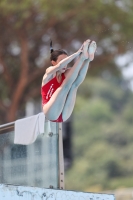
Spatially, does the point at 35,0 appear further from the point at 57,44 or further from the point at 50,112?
the point at 50,112

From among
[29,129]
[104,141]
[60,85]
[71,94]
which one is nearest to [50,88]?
[60,85]

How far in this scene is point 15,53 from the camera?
2238 centimetres

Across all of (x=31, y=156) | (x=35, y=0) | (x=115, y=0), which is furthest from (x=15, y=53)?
(x=31, y=156)

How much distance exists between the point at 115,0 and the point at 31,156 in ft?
43.6

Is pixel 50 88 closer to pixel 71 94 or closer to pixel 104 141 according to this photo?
pixel 71 94

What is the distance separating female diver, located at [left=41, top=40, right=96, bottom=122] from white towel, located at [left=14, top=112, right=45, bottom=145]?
17.4 inches

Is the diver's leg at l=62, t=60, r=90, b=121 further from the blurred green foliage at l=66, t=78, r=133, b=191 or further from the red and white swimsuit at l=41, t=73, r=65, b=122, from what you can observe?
the blurred green foliage at l=66, t=78, r=133, b=191

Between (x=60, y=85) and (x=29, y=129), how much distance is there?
1.01m

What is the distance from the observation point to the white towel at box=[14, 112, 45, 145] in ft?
27.1

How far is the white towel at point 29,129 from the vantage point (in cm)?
825

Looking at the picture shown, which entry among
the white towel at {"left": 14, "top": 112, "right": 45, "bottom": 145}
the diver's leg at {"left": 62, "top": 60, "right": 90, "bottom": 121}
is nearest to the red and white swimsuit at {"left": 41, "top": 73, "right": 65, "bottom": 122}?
the diver's leg at {"left": 62, "top": 60, "right": 90, "bottom": 121}

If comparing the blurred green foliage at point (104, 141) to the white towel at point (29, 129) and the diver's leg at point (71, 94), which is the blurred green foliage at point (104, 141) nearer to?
the white towel at point (29, 129)

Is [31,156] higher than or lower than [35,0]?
lower

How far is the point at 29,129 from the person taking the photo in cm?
839
